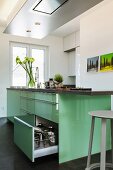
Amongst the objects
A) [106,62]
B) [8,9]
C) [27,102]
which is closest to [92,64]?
[106,62]

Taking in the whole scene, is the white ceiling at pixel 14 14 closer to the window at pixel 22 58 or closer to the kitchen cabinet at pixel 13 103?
the window at pixel 22 58

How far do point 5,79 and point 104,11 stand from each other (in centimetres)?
329

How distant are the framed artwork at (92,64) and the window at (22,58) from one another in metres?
1.78

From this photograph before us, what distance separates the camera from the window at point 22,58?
18.0 feet

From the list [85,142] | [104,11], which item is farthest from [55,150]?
[104,11]

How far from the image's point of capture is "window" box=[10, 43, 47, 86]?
5.49m

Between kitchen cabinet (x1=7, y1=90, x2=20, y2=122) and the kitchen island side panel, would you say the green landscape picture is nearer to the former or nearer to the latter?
the kitchen island side panel

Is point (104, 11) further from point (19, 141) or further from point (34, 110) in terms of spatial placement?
point (19, 141)

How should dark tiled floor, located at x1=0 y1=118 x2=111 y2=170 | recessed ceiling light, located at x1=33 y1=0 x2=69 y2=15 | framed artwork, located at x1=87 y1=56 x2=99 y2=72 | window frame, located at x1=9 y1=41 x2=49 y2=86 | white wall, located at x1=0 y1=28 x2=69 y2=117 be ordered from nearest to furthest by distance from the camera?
dark tiled floor, located at x1=0 y1=118 x2=111 y2=170, recessed ceiling light, located at x1=33 y1=0 x2=69 y2=15, framed artwork, located at x1=87 y1=56 x2=99 y2=72, white wall, located at x1=0 y1=28 x2=69 y2=117, window frame, located at x1=9 y1=41 x2=49 y2=86

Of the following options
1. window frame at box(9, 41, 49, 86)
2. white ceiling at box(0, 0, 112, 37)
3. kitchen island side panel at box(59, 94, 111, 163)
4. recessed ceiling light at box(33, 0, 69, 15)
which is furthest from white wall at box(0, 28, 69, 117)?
kitchen island side panel at box(59, 94, 111, 163)

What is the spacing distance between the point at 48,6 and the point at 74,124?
206 cm

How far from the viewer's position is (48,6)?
2.99 metres

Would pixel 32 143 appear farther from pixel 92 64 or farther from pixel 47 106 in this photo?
pixel 92 64

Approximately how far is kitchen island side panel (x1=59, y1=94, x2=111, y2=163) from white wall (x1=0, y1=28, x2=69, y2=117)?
11.7 ft
